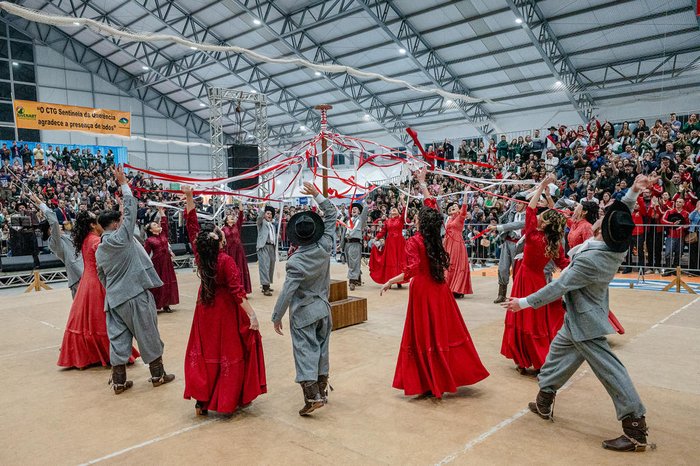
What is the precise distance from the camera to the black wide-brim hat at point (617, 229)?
3.24 m

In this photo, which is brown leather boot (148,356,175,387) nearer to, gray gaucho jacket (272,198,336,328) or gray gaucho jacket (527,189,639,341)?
gray gaucho jacket (272,198,336,328)

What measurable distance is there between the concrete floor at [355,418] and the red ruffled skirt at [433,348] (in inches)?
6.5

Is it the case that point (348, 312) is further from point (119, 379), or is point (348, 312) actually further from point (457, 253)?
point (119, 379)

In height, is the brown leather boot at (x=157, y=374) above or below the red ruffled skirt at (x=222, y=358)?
below

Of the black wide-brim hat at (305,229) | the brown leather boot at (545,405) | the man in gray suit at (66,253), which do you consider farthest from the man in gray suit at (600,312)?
the man in gray suit at (66,253)

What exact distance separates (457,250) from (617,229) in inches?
206

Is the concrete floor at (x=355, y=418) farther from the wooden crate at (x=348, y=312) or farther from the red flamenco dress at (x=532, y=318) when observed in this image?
the wooden crate at (x=348, y=312)

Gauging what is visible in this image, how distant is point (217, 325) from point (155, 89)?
3074 cm

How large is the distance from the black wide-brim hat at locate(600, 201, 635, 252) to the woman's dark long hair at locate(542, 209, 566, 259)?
114cm

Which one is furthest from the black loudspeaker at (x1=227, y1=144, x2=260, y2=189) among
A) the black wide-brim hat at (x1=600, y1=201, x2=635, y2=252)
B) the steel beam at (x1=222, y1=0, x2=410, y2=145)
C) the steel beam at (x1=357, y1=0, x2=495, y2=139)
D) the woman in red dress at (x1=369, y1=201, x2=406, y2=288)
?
the black wide-brim hat at (x1=600, y1=201, x2=635, y2=252)

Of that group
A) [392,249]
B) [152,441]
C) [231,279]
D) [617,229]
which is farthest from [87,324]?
[392,249]

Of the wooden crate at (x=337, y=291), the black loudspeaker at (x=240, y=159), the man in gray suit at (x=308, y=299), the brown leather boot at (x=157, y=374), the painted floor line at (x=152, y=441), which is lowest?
the painted floor line at (x=152, y=441)

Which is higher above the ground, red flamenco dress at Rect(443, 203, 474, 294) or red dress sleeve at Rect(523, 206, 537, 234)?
red dress sleeve at Rect(523, 206, 537, 234)

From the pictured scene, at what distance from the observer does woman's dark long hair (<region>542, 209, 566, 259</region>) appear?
4430 mm
